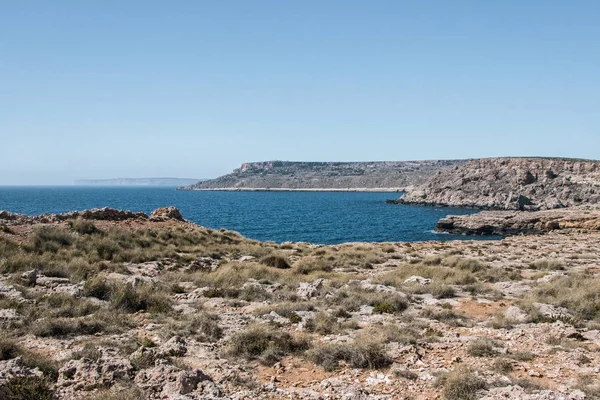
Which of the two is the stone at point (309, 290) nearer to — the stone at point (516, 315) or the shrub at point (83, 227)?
the stone at point (516, 315)

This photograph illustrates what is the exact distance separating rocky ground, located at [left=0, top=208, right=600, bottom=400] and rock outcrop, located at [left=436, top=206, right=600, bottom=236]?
40.8 meters

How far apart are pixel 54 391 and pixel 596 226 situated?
59.5 meters

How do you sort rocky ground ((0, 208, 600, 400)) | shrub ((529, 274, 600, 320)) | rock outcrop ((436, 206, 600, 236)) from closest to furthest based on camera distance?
rocky ground ((0, 208, 600, 400)), shrub ((529, 274, 600, 320)), rock outcrop ((436, 206, 600, 236))

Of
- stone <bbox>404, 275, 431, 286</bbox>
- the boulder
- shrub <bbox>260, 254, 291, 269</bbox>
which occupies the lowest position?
shrub <bbox>260, 254, 291, 269</bbox>

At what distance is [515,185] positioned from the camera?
12406cm

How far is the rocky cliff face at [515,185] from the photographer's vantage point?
108 meters

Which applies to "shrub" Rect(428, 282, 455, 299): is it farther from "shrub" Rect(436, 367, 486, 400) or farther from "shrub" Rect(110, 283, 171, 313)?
"shrub" Rect(110, 283, 171, 313)

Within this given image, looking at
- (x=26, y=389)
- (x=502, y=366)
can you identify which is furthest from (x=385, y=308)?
(x=26, y=389)

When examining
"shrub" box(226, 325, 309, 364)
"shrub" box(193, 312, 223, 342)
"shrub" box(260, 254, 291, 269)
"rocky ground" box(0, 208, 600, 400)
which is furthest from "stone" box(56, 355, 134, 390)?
"shrub" box(260, 254, 291, 269)

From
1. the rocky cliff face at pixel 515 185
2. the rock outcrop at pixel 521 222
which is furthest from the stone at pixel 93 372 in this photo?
the rocky cliff face at pixel 515 185

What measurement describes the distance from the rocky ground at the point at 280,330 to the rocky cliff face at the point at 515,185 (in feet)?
322

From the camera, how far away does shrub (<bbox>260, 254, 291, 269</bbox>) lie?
23.1 meters

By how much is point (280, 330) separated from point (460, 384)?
511 centimetres

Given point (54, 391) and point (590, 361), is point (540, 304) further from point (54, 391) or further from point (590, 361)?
point (54, 391)
